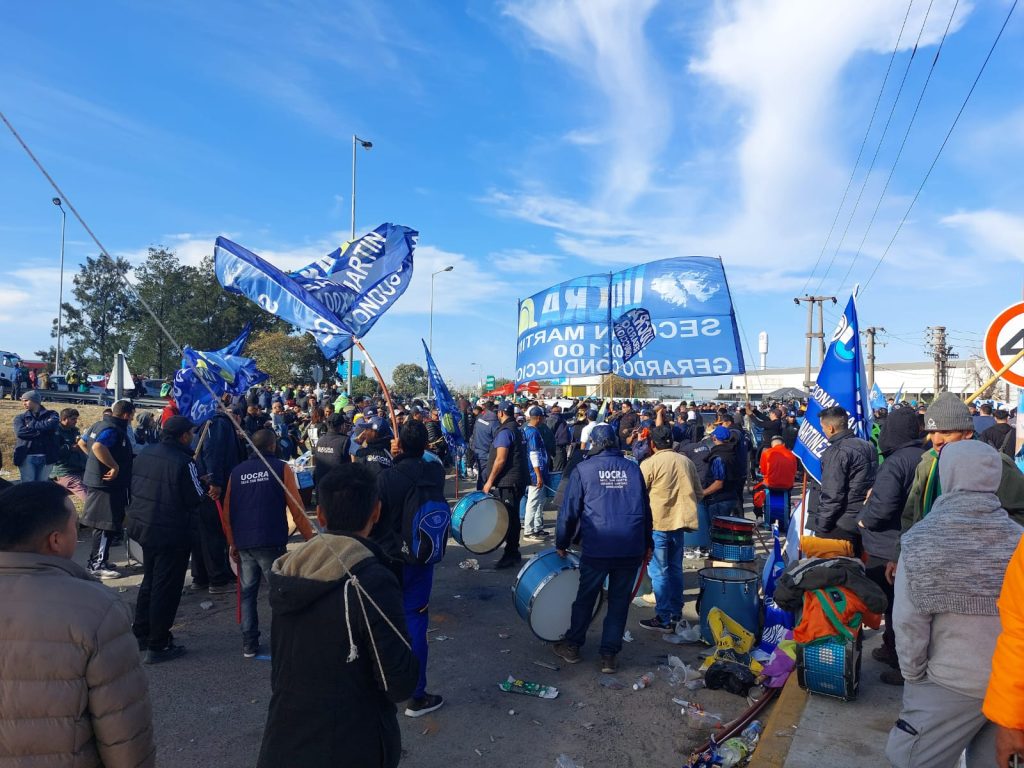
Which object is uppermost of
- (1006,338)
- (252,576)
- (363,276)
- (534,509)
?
(363,276)

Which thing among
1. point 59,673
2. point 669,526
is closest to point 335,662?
point 59,673

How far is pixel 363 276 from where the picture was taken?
7957 millimetres

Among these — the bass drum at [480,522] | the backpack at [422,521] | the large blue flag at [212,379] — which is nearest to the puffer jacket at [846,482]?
the bass drum at [480,522]

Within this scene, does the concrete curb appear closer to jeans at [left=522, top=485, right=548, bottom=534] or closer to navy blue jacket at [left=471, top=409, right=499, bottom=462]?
jeans at [left=522, top=485, right=548, bottom=534]

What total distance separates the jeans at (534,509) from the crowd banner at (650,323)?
2291 mm

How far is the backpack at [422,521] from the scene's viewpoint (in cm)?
436

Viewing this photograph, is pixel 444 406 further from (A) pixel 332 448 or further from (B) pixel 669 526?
(B) pixel 669 526

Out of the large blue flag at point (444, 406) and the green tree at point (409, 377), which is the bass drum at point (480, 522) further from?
the green tree at point (409, 377)

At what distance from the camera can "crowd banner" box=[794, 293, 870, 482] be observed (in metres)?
6.56

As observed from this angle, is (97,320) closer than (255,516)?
No

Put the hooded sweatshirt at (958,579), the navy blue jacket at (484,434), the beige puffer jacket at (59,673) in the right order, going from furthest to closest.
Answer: the navy blue jacket at (484,434)
the hooded sweatshirt at (958,579)
the beige puffer jacket at (59,673)

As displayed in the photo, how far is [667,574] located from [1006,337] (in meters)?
3.66

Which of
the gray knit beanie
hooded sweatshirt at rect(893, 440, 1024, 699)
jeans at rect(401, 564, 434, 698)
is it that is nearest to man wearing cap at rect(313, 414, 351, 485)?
jeans at rect(401, 564, 434, 698)

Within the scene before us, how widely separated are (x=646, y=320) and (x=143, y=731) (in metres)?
9.42
